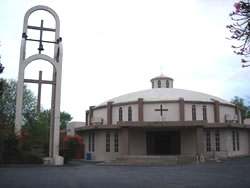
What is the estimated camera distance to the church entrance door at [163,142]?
26.7 m

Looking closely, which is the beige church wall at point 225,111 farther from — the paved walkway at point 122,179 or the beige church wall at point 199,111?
the paved walkway at point 122,179

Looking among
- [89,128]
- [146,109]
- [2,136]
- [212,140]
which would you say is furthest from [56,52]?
[212,140]

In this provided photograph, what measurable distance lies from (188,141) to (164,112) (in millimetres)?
3508

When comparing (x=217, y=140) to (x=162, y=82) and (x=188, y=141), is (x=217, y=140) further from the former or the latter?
(x=162, y=82)

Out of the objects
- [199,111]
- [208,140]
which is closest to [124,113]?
[199,111]

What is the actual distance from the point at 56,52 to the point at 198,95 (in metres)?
16.1

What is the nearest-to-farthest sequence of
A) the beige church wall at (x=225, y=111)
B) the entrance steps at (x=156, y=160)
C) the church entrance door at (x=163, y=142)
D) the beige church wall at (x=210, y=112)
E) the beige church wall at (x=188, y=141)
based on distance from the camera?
1. the entrance steps at (x=156, y=160)
2. the beige church wall at (x=188, y=141)
3. the church entrance door at (x=163, y=142)
4. the beige church wall at (x=210, y=112)
5. the beige church wall at (x=225, y=111)

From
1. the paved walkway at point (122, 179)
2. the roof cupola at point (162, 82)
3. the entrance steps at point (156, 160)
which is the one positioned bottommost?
the entrance steps at point (156, 160)

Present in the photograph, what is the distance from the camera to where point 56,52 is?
20125 millimetres

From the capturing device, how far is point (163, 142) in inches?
1104

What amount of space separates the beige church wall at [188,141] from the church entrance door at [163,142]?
599 mm

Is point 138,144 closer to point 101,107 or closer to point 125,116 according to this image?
point 125,116

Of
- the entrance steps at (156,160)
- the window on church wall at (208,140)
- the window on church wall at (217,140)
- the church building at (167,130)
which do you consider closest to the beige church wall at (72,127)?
the church building at (167,130)

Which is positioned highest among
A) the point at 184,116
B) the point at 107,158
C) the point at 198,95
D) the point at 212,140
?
the point at 198,95
